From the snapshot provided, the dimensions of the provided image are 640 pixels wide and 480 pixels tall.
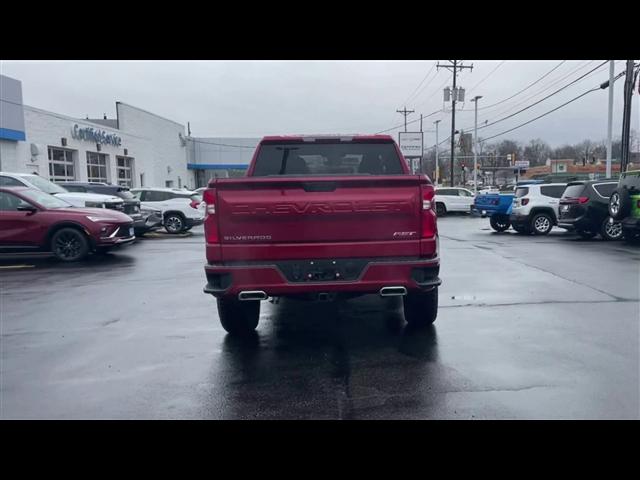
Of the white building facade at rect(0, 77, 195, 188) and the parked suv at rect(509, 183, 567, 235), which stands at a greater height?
the white building facade at rect(0, 77, 195, 188)

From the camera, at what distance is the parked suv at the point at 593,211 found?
14195mm

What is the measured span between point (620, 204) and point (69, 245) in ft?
42.5

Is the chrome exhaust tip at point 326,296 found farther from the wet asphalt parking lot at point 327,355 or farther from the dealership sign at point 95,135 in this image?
the dealership sign at point 95,135

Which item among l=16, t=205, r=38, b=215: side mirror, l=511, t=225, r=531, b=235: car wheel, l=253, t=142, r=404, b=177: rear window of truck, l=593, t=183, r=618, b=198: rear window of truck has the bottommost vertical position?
l=511, t=225, r=531, b=235: car wheel

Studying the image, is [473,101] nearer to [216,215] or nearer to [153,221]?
[153,221]

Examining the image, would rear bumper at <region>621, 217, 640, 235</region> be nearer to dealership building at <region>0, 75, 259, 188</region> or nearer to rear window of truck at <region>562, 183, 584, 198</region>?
rear window of truck at <region>562, 183, 584, 198</region>

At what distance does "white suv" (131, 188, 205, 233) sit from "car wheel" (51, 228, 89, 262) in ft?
23.9

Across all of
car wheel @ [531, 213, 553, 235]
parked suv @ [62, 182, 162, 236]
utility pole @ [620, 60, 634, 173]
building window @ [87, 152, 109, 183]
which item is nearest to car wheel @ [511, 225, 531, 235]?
car wheel @ [531, 213, 553, 235]

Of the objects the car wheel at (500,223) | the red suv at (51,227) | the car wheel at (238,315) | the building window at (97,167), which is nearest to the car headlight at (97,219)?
the red suv at (51,227)

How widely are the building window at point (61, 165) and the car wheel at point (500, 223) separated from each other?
2059 cm

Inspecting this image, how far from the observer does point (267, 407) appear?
3.78 metres

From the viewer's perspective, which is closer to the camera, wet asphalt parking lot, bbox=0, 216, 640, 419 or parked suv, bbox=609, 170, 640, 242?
wet asphalt parking lot, bbox=0, 216, 640, 419

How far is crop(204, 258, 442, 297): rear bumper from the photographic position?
4.61m
